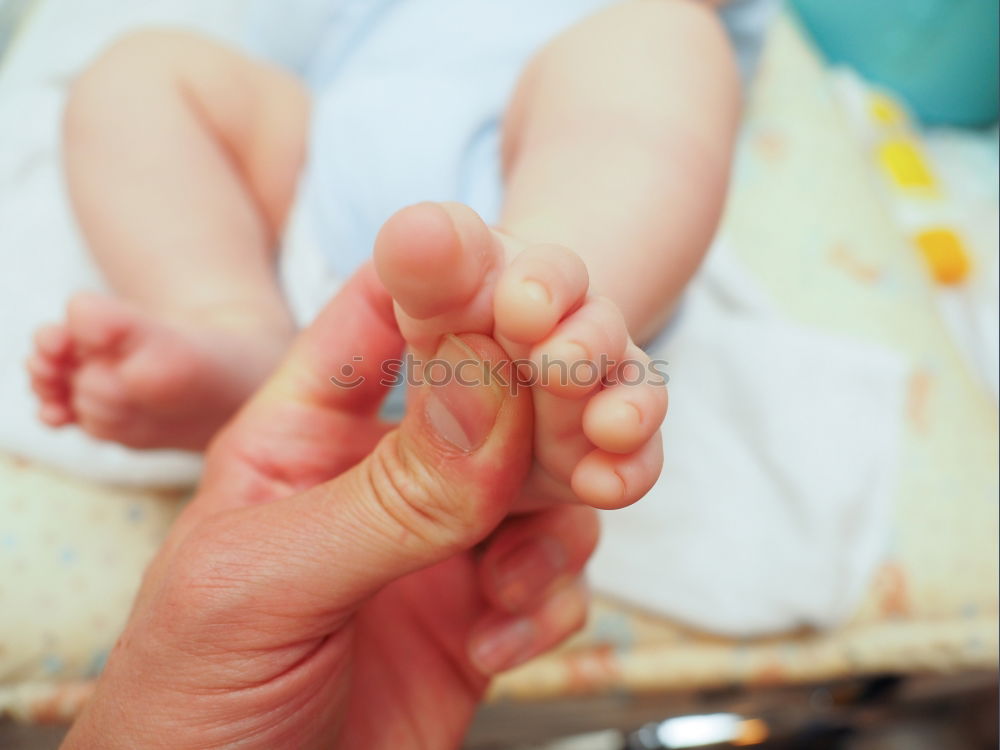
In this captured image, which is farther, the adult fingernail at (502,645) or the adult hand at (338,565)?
the adult fingernail at (502,645)

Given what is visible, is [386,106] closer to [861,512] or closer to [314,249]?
[314,249]

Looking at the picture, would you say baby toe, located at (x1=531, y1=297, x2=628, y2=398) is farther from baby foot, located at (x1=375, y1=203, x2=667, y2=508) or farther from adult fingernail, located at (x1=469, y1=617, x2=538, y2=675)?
adult fingernail, located at (x1=469, y1=617, x2=538, y2=675)

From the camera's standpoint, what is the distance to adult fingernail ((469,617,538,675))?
0.49m

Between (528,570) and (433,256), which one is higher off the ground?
(433,256)

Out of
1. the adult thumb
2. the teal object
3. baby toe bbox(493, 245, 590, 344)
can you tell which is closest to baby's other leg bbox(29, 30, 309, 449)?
the adult thumb

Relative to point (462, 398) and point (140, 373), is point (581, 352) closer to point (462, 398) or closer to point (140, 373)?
point (462, 398)

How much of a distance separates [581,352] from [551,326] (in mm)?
14

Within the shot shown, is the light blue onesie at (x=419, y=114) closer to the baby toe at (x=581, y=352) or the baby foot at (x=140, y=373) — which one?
the baby foot at (x=140, y=373)

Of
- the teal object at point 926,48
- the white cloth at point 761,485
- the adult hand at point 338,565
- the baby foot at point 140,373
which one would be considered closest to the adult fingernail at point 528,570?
the adult hand at point 338,565

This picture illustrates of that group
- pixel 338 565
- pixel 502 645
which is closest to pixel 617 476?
pixel 338 565

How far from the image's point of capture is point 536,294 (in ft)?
0.83

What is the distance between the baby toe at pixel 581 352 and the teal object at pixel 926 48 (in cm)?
30

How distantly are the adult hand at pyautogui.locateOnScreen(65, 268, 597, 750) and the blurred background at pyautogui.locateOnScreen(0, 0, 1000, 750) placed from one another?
133 mm

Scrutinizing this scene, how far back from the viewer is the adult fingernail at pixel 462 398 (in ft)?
0.93
